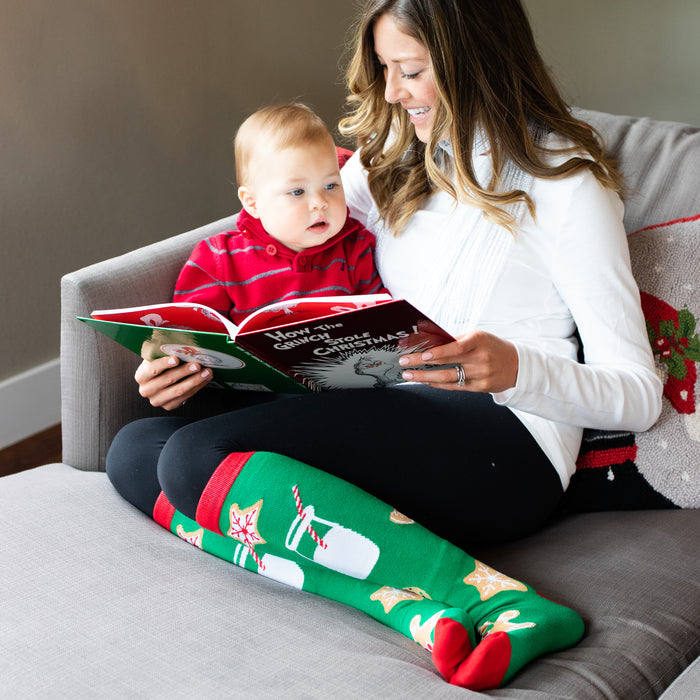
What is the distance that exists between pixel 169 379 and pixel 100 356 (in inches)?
8.1

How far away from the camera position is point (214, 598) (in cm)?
108

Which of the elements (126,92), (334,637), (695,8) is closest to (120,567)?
(334,637)

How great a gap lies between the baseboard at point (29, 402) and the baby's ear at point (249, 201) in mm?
1187

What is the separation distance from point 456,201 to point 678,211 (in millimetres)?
391

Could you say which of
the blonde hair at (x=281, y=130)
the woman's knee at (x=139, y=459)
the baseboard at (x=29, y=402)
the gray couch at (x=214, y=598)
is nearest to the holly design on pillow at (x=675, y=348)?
the gray couch at (x=214, y=598)

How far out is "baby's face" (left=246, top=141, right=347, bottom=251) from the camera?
4.43ft

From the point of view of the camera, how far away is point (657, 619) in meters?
1.06

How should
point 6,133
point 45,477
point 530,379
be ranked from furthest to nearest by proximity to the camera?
point 6,133 → point 45,477 → point 530,379

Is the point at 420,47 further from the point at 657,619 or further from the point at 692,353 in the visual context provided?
the point at 657,619

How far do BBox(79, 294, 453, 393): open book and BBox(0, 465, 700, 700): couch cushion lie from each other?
28 centimetres

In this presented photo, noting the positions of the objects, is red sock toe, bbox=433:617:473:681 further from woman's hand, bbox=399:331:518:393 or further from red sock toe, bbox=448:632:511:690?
woman's hand, bbox=399:331:518:393

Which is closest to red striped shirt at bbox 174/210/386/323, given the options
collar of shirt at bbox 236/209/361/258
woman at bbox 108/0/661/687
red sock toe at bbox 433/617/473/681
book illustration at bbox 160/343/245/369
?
collar of shirt at bbox 236/209/361/258

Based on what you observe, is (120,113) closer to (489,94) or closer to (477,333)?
(489,94)

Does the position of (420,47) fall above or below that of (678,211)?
above
